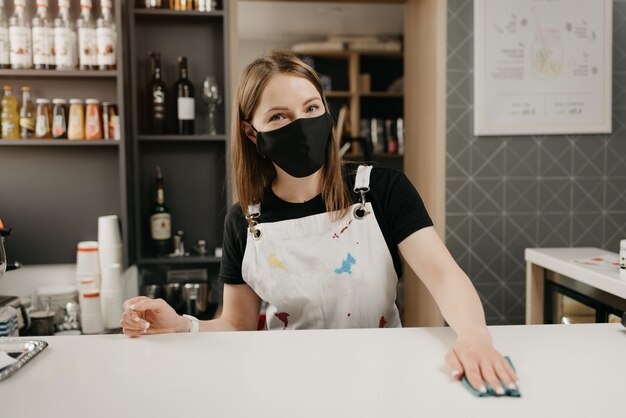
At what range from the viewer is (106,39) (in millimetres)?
2598

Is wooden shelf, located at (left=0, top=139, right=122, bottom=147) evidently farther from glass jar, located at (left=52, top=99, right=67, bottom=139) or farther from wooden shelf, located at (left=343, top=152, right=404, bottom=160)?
wooden shelf, located at (left=343, top=152, right=404, bottom=160)

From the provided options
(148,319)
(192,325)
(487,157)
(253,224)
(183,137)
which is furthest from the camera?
(487,157)

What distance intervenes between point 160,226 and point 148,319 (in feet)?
5.71

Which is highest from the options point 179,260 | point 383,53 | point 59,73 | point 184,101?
point 383,53

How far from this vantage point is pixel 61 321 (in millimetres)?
2576

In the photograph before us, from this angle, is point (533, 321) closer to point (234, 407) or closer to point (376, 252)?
point (376, 252)

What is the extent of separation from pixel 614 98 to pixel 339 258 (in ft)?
7.05

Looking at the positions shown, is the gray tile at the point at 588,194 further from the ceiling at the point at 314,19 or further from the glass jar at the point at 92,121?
the ceiling at the point at 314,19

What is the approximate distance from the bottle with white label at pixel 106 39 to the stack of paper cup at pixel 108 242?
696 mm

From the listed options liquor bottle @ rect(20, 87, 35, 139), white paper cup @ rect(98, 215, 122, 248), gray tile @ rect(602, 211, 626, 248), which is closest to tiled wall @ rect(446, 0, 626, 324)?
gray tile @ rect(602, 211, 626, 248)

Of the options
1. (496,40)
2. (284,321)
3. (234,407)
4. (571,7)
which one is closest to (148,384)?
(234,407)

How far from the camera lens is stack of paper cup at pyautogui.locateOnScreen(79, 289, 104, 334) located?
2.54 meters

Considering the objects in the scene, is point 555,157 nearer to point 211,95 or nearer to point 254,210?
point 211,95

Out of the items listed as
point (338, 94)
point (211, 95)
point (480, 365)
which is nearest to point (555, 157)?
point (211, 95)
